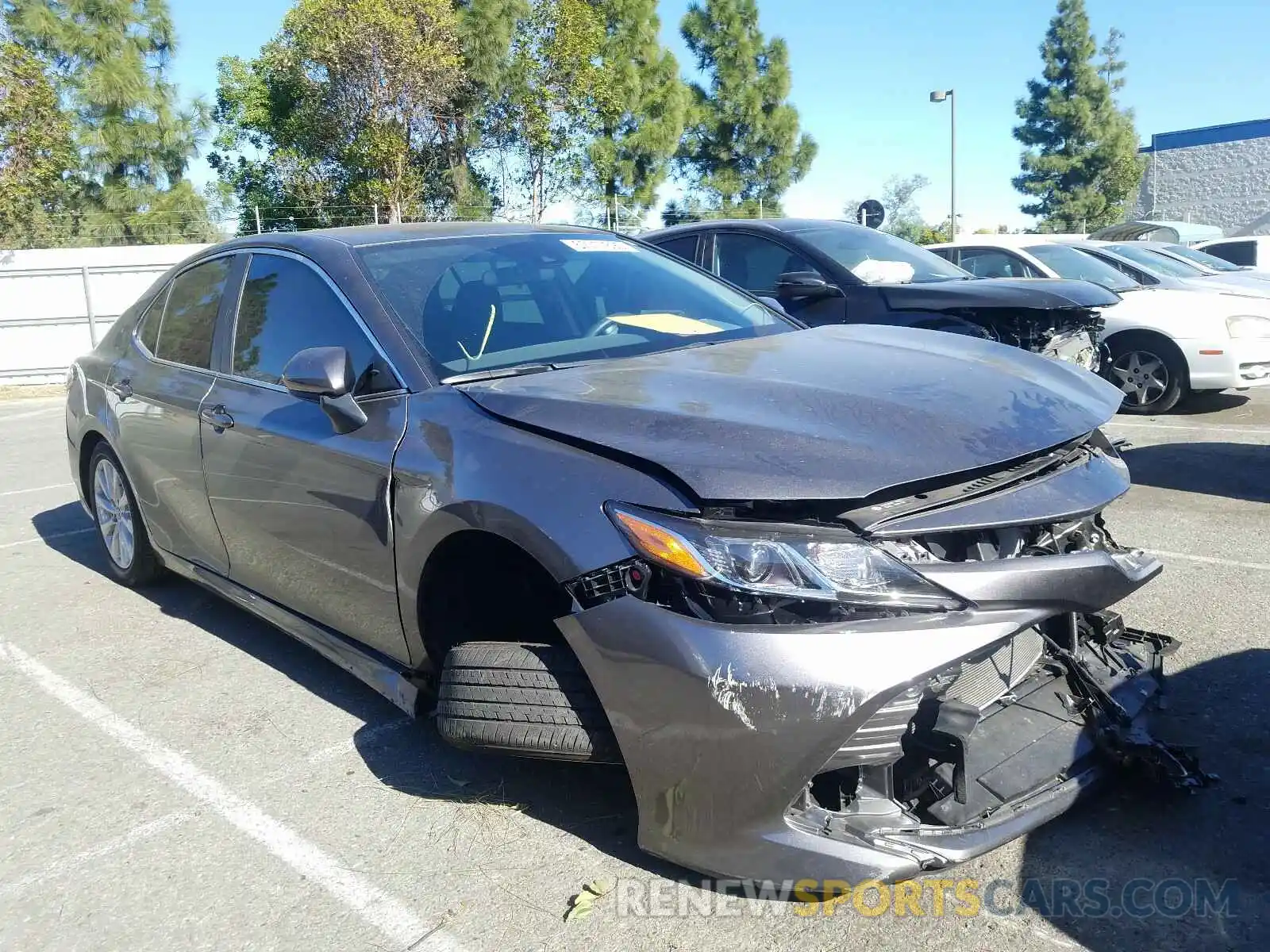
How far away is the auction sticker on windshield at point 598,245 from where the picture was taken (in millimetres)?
3994

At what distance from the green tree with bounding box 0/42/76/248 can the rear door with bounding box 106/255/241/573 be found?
25852mm

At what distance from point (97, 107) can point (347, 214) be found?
15.7 m

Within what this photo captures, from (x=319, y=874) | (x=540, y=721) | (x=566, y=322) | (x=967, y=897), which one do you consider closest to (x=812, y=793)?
(x=967, y=897)

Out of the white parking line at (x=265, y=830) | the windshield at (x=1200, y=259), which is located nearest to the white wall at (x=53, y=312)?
the white parking line at (x=265, y=830)

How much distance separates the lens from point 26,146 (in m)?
26.7

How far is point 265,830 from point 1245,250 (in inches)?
832

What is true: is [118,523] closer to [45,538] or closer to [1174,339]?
[45,538]

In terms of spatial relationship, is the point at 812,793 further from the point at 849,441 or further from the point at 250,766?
the point at 250,766

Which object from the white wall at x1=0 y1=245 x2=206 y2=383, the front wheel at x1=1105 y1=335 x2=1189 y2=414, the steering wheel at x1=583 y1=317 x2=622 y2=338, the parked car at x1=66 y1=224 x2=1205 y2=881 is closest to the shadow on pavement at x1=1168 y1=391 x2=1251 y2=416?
the front wheel at x1=1105 y1=335 x2=1189 y2=414

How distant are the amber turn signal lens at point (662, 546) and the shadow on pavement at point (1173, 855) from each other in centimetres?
114

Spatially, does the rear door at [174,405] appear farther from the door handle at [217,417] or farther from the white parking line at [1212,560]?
the white parking line at [1212,560]

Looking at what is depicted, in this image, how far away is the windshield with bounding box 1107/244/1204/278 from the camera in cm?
1074

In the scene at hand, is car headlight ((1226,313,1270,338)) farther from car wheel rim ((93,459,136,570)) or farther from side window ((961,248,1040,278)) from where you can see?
car wheel rim ((93,459,136,570))

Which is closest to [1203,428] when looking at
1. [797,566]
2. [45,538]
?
[797,566]
